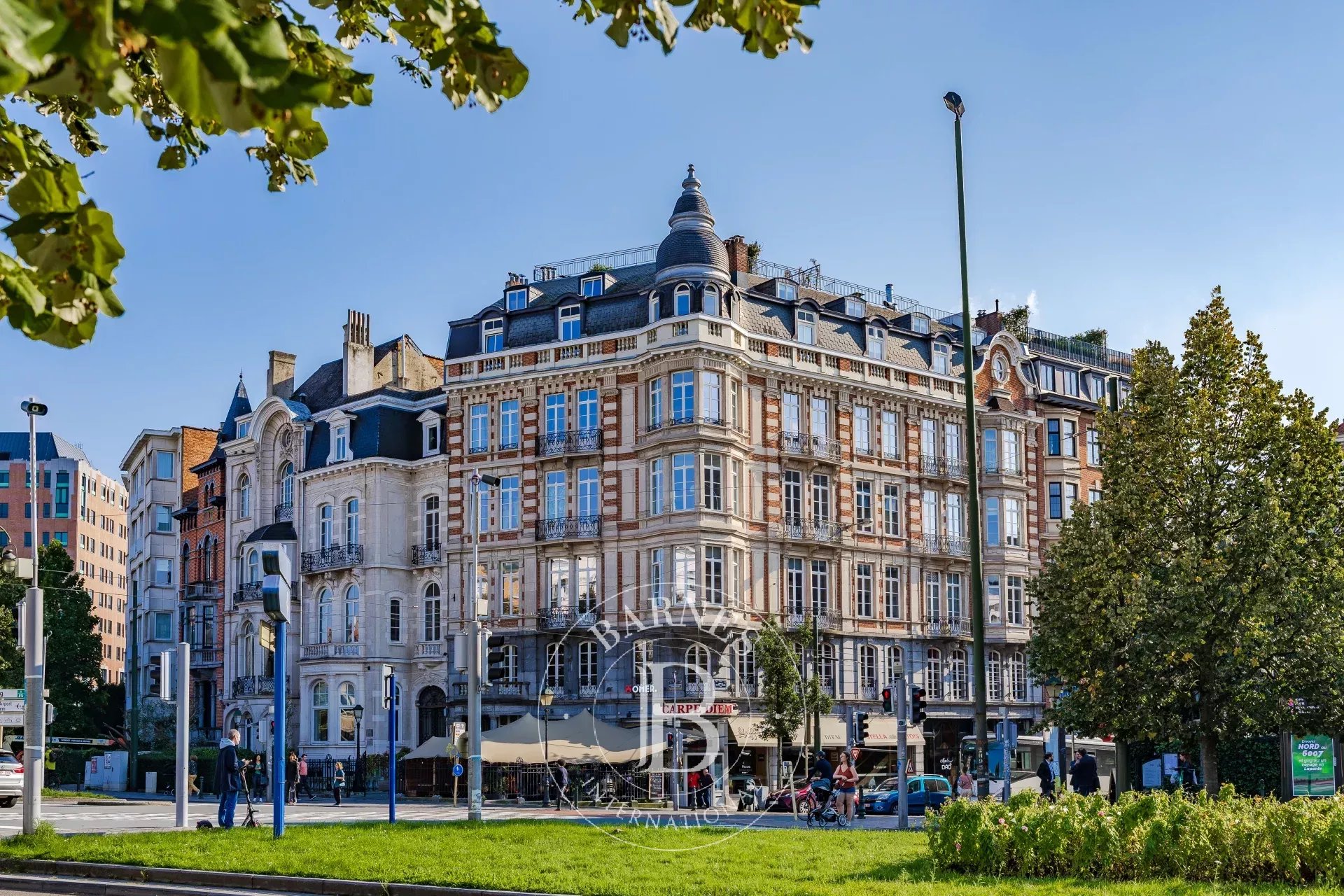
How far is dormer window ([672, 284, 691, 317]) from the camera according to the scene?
46844 millimetres

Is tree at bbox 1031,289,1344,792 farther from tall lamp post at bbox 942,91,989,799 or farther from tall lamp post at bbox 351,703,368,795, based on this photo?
tall lamp post at bbox 351,703,368,795

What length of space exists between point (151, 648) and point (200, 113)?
3106 inches

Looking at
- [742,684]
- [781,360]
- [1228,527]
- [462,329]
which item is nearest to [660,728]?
[1228,527]

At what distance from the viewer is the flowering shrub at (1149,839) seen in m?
14.4

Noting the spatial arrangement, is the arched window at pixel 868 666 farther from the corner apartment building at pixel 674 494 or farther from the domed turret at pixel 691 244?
the domed turret at pixel 691 244

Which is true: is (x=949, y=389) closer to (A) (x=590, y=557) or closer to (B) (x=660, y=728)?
(A) (x=590, y=557)

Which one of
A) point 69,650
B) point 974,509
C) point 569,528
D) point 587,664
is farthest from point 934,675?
point 69,650

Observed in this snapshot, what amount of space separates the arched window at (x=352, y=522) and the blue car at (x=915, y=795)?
23500 millimetres

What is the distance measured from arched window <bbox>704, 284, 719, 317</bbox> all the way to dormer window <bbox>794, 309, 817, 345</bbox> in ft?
14.0

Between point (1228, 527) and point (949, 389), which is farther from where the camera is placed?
point (949, 389)

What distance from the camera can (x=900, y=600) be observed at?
52.2 metres

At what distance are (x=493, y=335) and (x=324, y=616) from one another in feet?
41.9

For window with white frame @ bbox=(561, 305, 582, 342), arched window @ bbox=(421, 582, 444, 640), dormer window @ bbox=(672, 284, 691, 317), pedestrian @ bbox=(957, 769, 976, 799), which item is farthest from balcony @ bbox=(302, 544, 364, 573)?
pedestrian @ bbox=(957, 769, 976, 799)

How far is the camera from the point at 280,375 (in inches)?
2557
